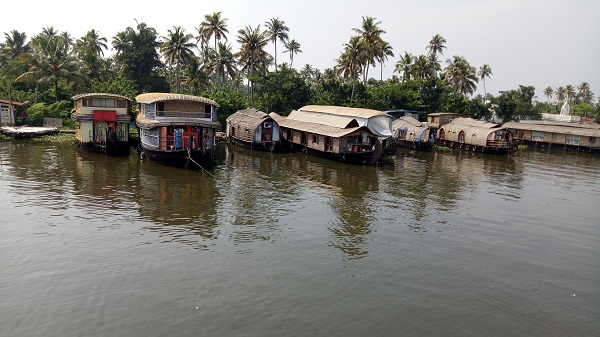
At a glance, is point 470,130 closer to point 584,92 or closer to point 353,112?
point 353,112

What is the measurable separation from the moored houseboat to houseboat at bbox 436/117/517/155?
4.22 metres

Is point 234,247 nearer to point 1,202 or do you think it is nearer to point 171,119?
point 1,202

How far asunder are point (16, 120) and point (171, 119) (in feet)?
75.8

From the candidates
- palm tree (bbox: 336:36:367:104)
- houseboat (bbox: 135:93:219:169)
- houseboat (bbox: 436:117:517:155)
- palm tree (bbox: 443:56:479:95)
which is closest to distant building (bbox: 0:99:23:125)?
houseboat (bbox: 135:93:219:169)

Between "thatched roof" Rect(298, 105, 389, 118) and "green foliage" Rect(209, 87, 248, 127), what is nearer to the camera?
"thatched roof" Rect(298, 105, 389, 118)

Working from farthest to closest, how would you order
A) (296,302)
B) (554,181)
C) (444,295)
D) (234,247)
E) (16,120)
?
(16,120)
(554,181)
(234,247)
(444,295)
(296,302)

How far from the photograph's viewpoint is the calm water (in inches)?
431

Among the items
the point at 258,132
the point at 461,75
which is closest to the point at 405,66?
the point at 461,75

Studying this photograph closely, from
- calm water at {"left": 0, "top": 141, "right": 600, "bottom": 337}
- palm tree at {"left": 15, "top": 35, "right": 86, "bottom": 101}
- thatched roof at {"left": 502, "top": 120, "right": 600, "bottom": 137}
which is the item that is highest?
palm tree at {"left": 15, "top": 35, "right": 86, "bottom": 101}

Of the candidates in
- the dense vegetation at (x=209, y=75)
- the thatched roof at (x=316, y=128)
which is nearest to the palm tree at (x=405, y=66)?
the dense vegetation at (x=209, y=75)

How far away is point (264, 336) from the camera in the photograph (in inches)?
398

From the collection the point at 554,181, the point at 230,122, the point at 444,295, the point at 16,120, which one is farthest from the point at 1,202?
the point at 554,181

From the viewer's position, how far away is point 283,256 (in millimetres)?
14680

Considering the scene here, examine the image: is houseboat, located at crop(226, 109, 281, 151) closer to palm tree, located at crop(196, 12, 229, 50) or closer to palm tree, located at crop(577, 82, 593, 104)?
palm tree, located at crop(196, 12, 229, 50)
